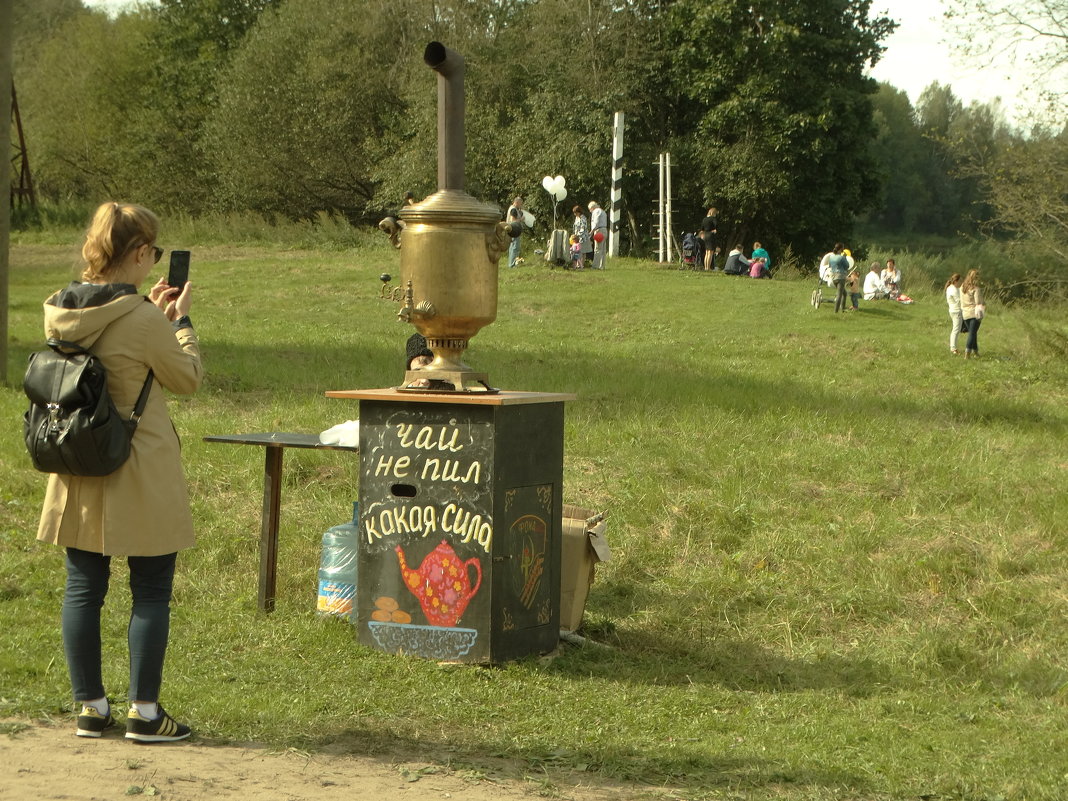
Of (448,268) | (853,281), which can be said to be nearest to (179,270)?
(448,268)

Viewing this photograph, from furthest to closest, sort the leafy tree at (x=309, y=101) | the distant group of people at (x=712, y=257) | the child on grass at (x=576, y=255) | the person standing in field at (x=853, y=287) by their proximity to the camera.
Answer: the leafy tree at (x=309, y=101)
the distant group of people at (x=712, y=257)
the child on grass at (x=576, y=255)
the person standing in field at (x=853, y=287)

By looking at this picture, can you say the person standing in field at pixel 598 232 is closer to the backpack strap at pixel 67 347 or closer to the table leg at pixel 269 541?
the table leg at pixel 269 541

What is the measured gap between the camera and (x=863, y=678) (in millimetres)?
6523

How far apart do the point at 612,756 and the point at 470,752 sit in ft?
1.77

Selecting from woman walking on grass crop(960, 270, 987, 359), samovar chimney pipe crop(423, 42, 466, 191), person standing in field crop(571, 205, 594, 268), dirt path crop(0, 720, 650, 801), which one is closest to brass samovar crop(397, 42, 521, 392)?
samovar chimney pipe crop(423, 42, 466, 191)

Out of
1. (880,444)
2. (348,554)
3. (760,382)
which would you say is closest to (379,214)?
(760,382)

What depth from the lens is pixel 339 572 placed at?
673 cm

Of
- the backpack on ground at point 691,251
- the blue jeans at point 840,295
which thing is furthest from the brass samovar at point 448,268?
the backpack on ground at point 691,251

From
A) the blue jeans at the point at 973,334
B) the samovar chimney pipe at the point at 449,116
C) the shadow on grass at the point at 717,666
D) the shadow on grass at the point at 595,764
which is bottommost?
the shadow on grass at the point at 717,666

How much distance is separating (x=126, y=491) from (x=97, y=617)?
0.50m

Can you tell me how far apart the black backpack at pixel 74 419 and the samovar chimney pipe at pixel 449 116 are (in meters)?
2.48

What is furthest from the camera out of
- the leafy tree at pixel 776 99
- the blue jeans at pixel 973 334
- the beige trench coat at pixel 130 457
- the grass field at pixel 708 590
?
the leafy tree at pixel 776 99

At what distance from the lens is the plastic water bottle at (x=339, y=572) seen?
670 centimetres

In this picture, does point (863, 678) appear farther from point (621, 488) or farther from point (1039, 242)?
point (1039, 242)
